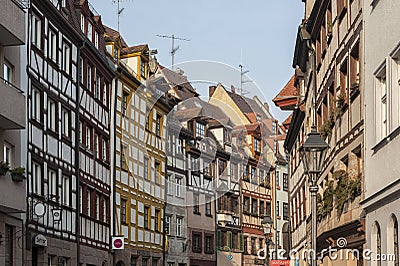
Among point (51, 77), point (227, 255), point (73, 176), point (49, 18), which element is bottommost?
point (227, 255)

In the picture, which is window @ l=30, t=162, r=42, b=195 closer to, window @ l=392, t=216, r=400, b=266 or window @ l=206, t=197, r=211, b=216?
window @ l=392, t=216, r=400, b=266

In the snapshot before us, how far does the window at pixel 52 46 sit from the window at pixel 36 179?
4000 millimetres

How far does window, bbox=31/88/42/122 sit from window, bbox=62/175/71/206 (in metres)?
3.56

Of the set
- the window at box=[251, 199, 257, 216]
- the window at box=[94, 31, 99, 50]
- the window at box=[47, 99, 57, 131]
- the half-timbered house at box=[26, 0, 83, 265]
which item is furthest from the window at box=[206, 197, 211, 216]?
the window at box=[47, 99, 57, 131]

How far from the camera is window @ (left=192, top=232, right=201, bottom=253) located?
5469 cm

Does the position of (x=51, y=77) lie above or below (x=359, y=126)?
above

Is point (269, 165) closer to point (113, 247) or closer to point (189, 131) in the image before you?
point (189, 131)

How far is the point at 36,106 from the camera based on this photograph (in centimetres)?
2878

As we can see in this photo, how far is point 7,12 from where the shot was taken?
78.3 feet

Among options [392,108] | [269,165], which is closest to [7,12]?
[392,108]

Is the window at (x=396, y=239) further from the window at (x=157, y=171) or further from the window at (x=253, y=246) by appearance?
the window at (x=253, y=246)

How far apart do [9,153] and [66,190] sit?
642cm

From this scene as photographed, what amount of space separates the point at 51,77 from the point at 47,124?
171cm

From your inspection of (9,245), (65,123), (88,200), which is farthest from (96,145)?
(9,245)
